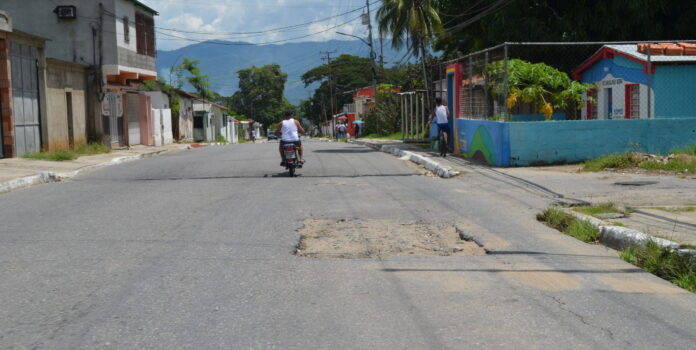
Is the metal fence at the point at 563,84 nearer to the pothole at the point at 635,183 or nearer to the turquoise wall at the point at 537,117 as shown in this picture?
the turquoise wall at the point at 537,117

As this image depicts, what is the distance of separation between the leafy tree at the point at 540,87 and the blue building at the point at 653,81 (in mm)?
1113

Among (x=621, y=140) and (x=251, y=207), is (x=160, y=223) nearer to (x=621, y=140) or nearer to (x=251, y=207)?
(x=251, y=207)

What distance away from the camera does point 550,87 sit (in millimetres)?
18547

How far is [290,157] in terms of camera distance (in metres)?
15.8

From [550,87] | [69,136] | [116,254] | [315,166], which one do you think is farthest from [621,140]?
[69,136]

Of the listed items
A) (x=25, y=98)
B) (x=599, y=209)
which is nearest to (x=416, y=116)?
(x=25, y=98)

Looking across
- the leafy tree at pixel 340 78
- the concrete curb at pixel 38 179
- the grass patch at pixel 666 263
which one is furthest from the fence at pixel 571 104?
the leafy tree at pixel 340 78

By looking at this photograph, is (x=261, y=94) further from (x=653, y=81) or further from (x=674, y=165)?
(x=674, y=165)

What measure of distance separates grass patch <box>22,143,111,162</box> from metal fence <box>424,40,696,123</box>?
11.9 meters

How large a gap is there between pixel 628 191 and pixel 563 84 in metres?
7.77

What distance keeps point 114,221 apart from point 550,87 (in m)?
12.6

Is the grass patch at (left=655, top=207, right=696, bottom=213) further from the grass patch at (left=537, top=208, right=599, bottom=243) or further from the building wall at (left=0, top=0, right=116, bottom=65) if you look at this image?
the building wall at (left=0, top=0, right=116, bottom=65)

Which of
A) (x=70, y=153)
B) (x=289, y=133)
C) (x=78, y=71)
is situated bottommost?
(x=70, y=153)

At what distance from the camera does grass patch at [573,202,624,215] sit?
9211 mm
